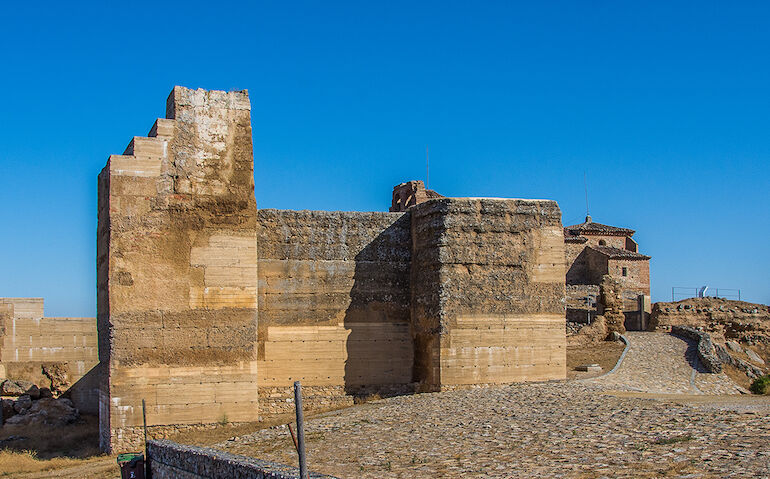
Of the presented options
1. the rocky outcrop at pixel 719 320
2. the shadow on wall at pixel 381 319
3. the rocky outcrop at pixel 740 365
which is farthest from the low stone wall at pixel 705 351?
the shadow on wall at pixel 381 319

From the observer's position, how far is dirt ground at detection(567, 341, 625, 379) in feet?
57.9

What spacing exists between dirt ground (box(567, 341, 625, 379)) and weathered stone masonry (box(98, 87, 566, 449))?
1749 mm

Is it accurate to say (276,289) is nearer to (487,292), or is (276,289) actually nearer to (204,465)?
(487,292)

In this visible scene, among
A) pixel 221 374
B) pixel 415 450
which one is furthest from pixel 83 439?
pixel 415 450

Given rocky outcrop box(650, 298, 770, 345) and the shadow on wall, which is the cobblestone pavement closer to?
the shadow on wall

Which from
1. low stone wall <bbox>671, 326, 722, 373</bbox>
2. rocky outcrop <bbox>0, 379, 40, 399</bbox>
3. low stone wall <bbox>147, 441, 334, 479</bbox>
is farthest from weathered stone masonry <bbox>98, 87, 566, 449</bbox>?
rocky outcrop <bbox>0, 379, 40, 399</bbox>

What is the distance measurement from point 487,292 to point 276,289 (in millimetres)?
4172

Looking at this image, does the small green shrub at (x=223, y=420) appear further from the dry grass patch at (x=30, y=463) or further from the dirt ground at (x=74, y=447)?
the dry grass patch at (x=30, y=463)

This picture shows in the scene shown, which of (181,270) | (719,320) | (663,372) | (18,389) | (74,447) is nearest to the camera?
(181,270)

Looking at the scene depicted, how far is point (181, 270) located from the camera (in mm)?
14281

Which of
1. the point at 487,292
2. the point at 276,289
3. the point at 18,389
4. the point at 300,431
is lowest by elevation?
the point at 18,389

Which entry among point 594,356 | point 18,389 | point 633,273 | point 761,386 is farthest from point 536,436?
point 633,273

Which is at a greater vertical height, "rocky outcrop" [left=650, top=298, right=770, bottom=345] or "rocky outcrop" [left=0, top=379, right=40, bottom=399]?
"rocky outcrop" [left=650, top=298, right=770, bottom=345]

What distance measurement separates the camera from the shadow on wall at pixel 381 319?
15977 millimetres
